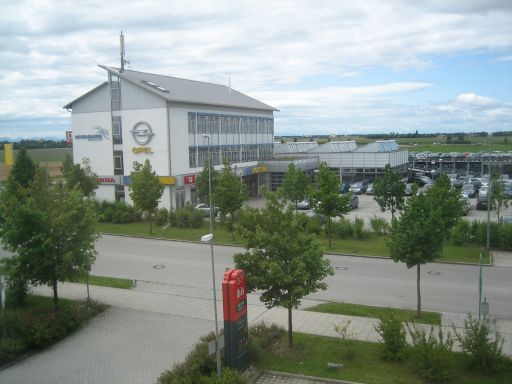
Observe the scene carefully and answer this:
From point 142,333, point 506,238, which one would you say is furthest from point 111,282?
point 506,238

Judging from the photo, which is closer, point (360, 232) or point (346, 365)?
point (346, 365)

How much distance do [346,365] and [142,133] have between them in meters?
31.6

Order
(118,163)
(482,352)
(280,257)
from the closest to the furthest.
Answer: (482,352), (280,257), (118,163)

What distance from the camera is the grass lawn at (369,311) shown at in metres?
14.7

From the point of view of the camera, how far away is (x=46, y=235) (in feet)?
48.0

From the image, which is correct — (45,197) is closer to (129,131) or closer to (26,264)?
(26,264)

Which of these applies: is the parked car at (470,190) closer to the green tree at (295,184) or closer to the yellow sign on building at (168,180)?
the green tree at (295,184)

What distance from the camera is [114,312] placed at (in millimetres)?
16062

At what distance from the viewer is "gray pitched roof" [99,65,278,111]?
40188 millimetres

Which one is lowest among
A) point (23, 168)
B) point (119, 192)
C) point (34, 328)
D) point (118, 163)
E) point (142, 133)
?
point (34, 328)

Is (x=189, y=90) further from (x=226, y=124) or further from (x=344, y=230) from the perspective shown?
(x=344, y=230)

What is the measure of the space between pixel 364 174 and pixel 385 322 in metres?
48.6

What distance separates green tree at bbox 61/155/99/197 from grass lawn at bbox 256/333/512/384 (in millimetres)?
27044

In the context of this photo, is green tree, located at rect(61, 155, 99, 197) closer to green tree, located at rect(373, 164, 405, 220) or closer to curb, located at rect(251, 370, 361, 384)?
green tree, located at rect(373, 164, 405, 220)
